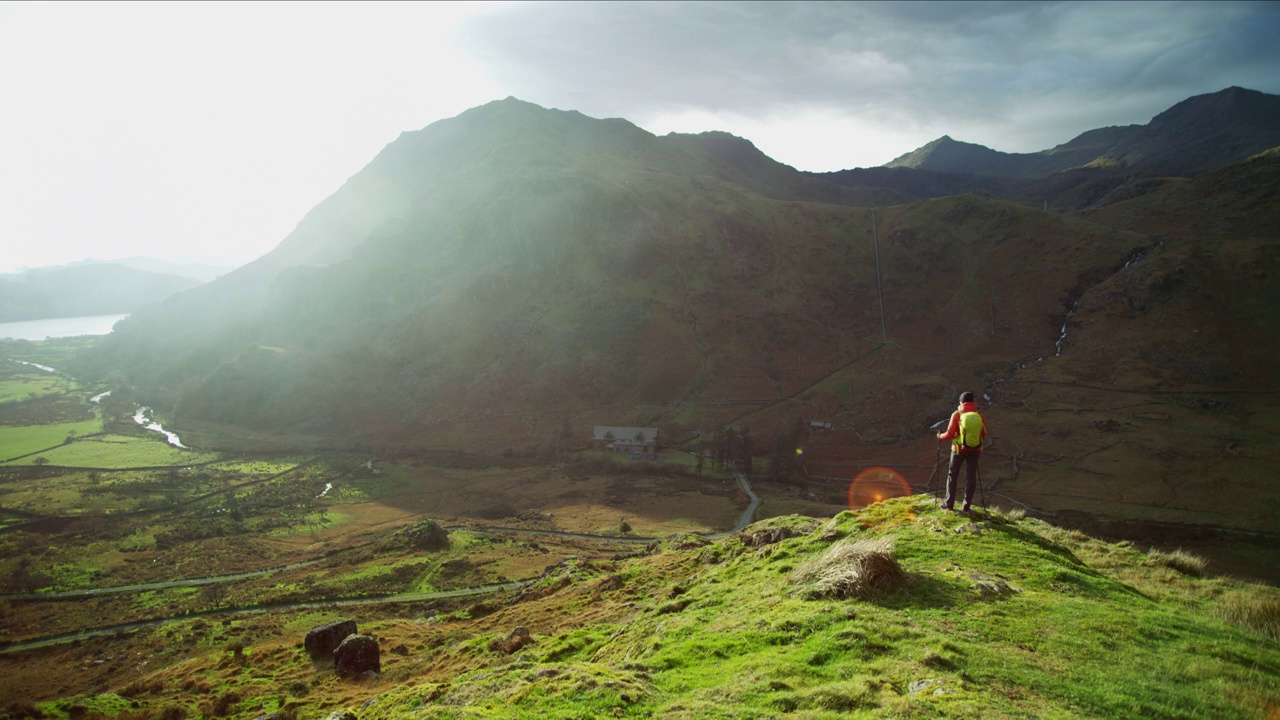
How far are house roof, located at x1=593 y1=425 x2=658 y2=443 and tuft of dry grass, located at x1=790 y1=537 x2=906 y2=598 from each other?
3176 inches

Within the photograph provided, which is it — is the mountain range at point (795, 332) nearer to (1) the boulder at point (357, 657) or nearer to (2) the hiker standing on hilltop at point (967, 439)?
(2) the hiker standing on hilltop at point (967, 439)

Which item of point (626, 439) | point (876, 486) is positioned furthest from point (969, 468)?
point (626, 439)

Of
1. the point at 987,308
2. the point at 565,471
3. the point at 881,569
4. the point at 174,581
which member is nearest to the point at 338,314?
the point at 565,471

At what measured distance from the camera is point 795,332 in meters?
127

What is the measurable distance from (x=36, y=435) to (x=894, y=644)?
153 meters

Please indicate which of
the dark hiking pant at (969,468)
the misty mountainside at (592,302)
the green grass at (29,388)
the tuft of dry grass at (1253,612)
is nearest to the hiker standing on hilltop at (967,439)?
the dark hiking pant at (969,468)

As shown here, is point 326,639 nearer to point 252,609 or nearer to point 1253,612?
point 252,609

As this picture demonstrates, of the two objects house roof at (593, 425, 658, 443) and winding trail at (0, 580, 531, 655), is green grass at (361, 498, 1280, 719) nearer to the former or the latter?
winding trail at (0, 580, 531, 655)

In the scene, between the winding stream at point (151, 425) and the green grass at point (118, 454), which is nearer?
the green grass at point (118, 454)

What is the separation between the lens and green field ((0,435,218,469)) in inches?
3698

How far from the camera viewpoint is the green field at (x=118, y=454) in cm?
9394

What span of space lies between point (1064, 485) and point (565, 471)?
64219 millimetres

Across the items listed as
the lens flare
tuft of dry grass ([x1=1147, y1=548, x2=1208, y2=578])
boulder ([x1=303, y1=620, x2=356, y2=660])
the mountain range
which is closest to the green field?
the mountain range

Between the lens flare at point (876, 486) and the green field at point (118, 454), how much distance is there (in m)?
102
